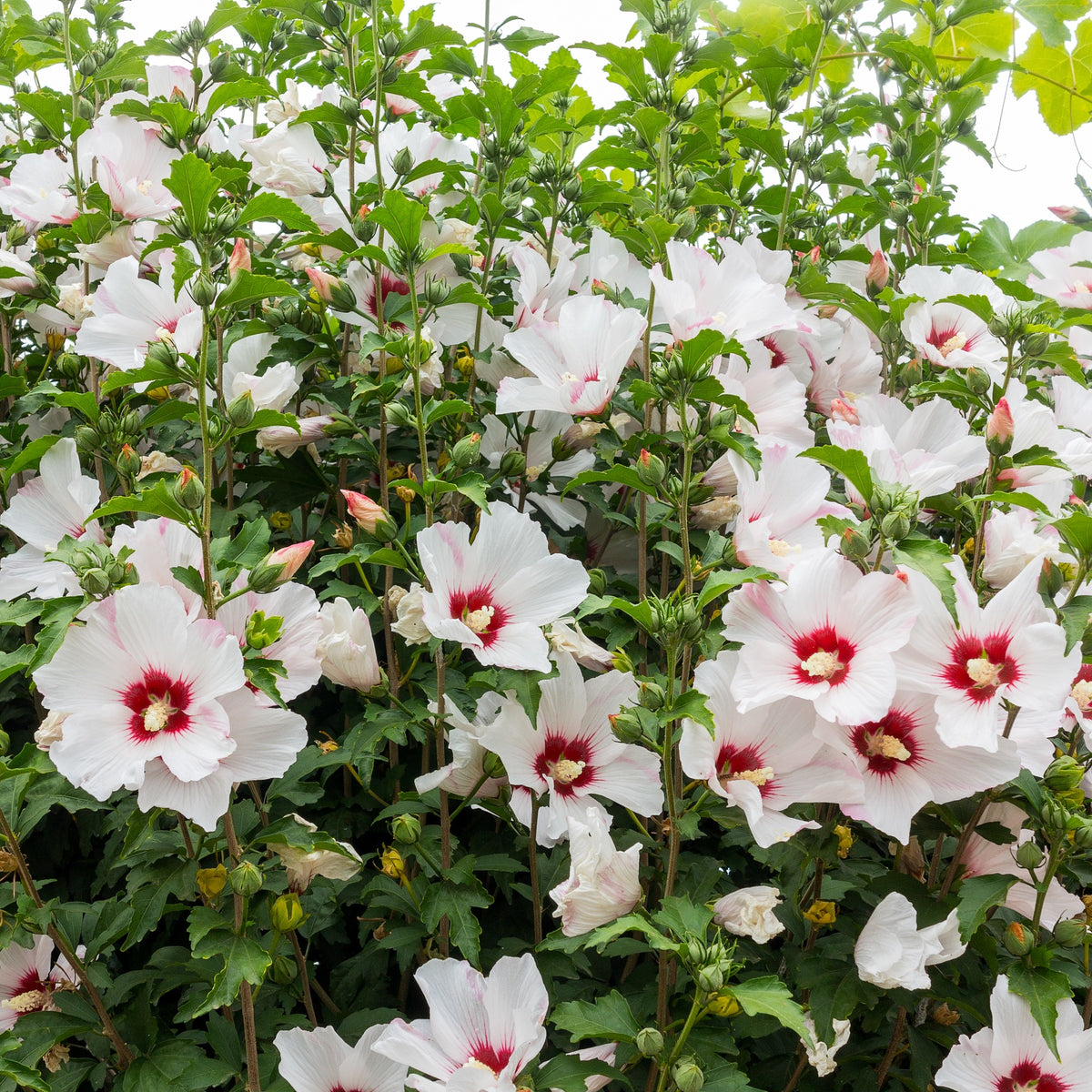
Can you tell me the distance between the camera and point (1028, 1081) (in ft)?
4.28

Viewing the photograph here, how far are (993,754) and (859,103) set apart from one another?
5.35ft

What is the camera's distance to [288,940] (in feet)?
4.69

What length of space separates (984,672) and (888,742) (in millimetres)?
140

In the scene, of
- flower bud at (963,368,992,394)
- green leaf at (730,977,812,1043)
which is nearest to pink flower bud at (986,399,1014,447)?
flower bud at (963,368,992,394)

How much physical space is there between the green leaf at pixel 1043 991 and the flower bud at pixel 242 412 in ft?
3.56

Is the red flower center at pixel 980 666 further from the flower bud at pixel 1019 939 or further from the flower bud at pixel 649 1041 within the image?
the flower bud at pixel 649 1041

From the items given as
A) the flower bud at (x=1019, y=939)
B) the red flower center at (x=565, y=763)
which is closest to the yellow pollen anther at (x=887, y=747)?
the flower bud at (x=1019, y=939)

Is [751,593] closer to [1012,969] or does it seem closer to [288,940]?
[1012,969]

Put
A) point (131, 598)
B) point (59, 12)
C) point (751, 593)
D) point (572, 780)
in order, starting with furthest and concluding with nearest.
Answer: point (59, 12) → point (572, 780) → point (751, 593) → point (131, 598)

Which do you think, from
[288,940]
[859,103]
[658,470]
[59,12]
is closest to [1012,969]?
[658,470]

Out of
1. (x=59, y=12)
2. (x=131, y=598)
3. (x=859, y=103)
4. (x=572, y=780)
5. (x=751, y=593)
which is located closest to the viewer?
(x=131, y=598)

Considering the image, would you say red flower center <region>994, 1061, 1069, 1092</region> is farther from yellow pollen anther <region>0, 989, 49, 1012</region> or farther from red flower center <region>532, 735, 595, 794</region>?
yellow pollen anther <region>0, 989, 49, 1012</region>

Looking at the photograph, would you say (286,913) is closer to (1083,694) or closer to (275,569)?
(275,569)

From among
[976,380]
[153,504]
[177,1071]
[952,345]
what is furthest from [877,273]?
[177,1071]
